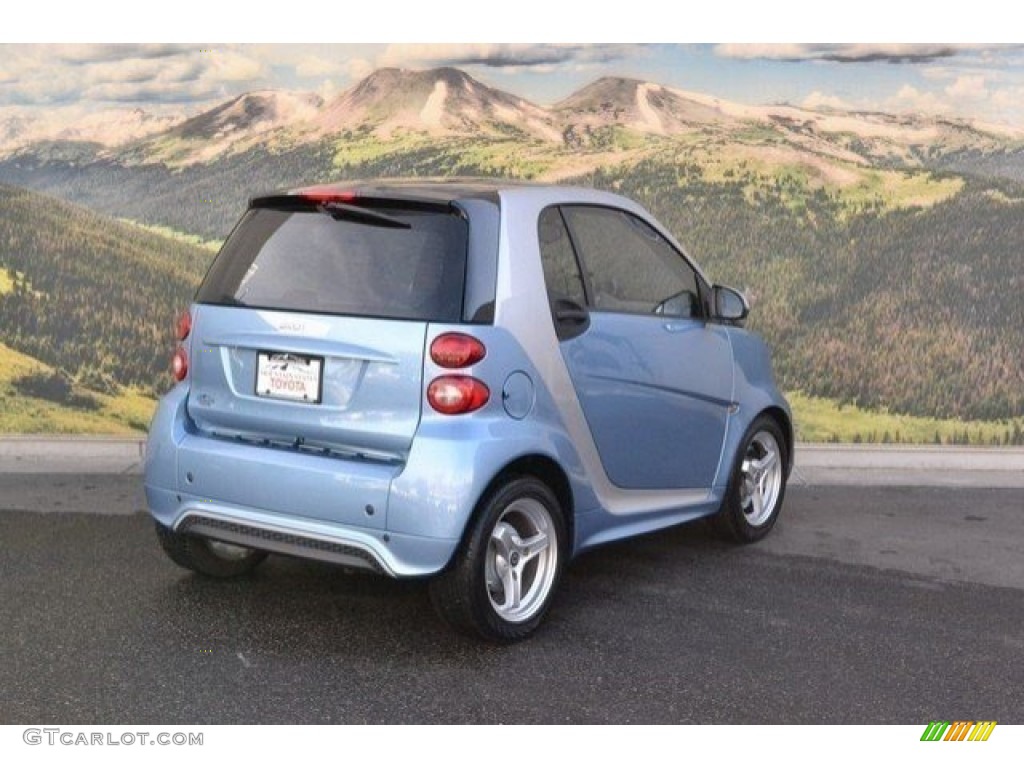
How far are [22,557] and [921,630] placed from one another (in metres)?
3.84

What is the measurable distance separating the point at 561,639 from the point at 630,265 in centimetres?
168

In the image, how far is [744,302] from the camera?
5699 millimetres

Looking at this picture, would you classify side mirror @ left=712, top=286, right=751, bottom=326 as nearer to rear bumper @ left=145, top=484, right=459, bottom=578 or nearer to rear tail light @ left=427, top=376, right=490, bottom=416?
rear tail light @ left=427, top=376, right=490, bottom=416

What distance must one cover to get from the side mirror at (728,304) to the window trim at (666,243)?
43 mm

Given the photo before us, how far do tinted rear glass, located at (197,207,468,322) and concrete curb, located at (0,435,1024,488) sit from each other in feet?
11.2

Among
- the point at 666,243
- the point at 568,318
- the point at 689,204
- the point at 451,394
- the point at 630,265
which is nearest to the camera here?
the point at 451,394

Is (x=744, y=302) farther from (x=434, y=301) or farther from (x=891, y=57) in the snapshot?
(x=891, y=57)

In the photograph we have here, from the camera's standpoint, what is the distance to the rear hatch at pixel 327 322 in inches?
170

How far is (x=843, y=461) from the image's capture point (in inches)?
321

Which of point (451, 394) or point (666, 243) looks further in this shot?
point (666, 243)

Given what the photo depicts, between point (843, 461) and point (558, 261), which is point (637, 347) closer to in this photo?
point (558, 261)

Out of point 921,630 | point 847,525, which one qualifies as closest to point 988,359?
point 847,525

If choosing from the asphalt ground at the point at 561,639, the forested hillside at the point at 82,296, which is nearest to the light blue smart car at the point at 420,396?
the asphalt ground at the point at 561,639
